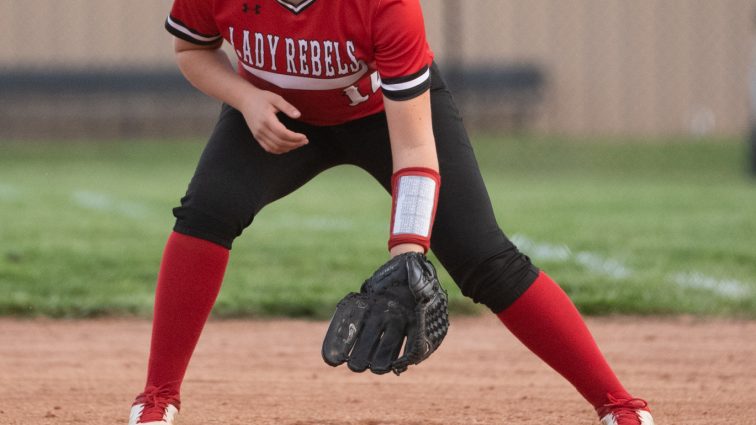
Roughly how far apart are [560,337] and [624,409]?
0.25 metres

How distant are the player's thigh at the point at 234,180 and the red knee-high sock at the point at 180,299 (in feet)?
0.13

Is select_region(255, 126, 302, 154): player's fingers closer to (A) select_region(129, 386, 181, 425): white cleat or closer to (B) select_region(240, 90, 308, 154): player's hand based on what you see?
(B) select_region(240, 90, 308, 154): player's hand

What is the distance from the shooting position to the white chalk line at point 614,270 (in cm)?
579

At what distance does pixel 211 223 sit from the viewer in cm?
298

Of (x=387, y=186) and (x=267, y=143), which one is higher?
(x=267, y=143)

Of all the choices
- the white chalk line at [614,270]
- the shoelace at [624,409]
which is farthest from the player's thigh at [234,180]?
the white chalk line at [614,270]

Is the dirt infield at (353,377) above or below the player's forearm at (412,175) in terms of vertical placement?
below

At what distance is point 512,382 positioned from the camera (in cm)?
399

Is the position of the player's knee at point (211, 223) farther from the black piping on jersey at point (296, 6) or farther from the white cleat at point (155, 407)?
the black piping on jersey at point (296, 6)

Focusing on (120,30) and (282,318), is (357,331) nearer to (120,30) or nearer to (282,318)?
(282,318)

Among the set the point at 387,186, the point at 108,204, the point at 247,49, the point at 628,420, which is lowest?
the point at 108,204

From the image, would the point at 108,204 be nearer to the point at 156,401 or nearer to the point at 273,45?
the point at 156,401

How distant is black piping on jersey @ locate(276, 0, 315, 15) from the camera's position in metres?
2.84

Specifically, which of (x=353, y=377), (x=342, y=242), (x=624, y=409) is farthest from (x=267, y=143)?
(x=342, y=242)
